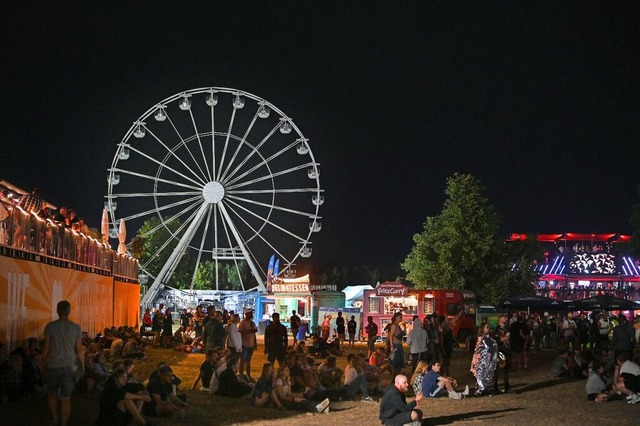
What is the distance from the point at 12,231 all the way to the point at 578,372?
14281mm

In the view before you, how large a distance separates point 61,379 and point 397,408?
437 cm

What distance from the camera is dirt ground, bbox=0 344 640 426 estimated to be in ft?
41.8

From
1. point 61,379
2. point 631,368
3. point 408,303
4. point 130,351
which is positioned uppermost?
point 408,303

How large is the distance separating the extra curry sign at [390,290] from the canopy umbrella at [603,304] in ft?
22.7

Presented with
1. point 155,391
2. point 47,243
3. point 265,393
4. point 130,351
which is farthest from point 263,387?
point 130,351

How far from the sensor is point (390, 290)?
121ft

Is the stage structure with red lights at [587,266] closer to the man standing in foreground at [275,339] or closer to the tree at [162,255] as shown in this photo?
the tree at [162,255]

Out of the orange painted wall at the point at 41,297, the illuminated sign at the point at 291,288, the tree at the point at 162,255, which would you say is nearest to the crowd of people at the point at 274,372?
the orange painted wall at the point at 41,297

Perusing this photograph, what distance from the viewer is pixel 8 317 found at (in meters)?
14.6

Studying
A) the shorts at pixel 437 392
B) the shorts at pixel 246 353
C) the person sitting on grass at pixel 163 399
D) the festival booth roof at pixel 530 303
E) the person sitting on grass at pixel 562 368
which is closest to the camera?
the person sitting on grass at pixel 163 399

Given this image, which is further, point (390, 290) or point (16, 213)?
point (390, 290)

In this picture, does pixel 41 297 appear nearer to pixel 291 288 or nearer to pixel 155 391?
pixel 155 391

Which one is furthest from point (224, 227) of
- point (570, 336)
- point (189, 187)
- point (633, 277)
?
point (633, 277)

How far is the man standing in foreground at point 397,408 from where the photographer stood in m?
11.5
